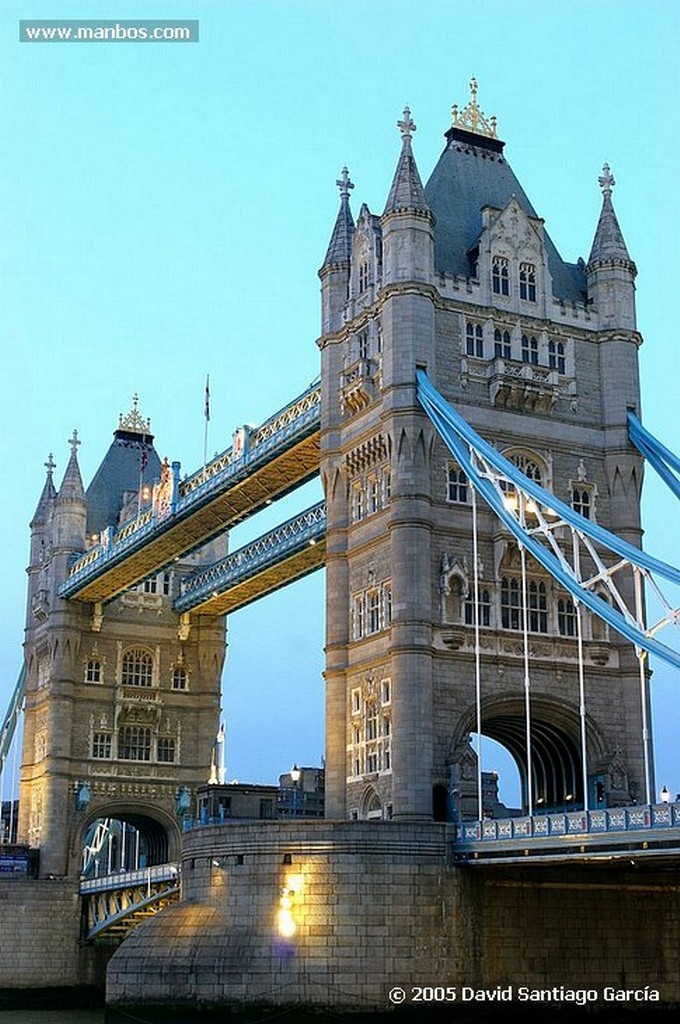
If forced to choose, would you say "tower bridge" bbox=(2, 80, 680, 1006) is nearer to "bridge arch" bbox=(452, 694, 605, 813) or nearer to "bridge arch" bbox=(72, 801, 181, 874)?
"bridge arch" bbox=(452, 694, 605, 813)

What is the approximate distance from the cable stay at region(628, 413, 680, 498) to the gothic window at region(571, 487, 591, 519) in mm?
2732

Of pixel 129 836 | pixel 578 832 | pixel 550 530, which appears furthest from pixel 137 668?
pixel 578 832

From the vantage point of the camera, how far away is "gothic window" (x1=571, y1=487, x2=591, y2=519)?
58.2m

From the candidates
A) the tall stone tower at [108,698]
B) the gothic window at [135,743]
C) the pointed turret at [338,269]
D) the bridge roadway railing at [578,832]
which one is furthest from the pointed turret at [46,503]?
the bridge roadway railing at [578,832]

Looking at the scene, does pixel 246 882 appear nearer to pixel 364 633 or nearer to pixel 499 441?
pixel 364 633

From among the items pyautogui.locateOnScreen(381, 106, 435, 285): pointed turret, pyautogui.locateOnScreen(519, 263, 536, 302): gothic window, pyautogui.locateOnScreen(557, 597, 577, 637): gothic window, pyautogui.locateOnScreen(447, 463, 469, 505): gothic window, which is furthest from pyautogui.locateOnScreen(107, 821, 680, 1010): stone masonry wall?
pyautogui.locateOnScreen(519, 263, 536, 302): gothic window

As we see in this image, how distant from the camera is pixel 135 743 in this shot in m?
87.6

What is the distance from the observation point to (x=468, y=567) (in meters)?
55.3

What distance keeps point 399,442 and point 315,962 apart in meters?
18.7

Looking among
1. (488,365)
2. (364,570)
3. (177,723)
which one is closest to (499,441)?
(488,365)

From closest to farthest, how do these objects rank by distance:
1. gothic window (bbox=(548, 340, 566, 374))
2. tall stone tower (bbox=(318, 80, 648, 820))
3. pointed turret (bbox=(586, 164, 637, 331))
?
tall stone tower (bbox=(318, 80, 648, 820)), gothic window (bbox=(548, 340, 566, 374)), pointed turret (bbox=(586, 164, 637, 331))

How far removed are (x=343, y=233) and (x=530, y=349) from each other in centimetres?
966

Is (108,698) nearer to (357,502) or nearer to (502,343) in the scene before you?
(357,502)

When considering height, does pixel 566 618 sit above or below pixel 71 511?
below
